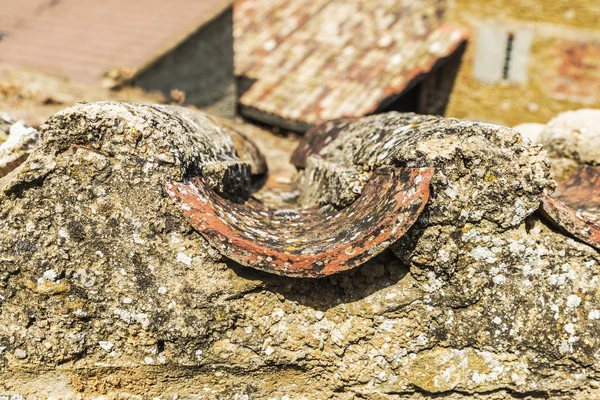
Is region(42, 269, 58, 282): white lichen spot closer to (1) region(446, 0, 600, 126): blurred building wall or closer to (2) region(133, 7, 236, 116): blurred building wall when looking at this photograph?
(2) region(133, 7, 236, 116): blurred building wall

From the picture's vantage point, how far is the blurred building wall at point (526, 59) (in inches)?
319

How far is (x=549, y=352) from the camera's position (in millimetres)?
2432

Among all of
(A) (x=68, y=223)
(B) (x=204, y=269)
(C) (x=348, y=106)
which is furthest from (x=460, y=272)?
(C) (x=348, y=106)

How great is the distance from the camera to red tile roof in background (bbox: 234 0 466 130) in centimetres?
747

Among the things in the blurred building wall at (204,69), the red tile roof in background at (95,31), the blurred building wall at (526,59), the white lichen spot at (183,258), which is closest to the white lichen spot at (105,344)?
the white lichen spot at (183,258)

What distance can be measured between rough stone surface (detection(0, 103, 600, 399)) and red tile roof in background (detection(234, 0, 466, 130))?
4.82 metres

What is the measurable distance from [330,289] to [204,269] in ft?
1.68

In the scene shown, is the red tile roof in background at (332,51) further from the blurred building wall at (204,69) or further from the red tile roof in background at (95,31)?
the red tile roof in background at (95,31)

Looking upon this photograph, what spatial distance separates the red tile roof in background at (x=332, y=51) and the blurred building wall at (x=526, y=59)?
431 millimetres

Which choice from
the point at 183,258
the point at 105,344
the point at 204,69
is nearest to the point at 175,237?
the point at 183,258

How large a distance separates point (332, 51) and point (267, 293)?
6381 millimetres

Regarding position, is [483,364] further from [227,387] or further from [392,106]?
[392,106]

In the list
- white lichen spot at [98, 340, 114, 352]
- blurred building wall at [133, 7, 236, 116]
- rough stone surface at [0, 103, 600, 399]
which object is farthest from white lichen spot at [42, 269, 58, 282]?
blurred building wall at [133, 7, 236, 116]

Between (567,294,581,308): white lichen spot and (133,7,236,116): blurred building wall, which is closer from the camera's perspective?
(567,294,581,308): white lichen spot
